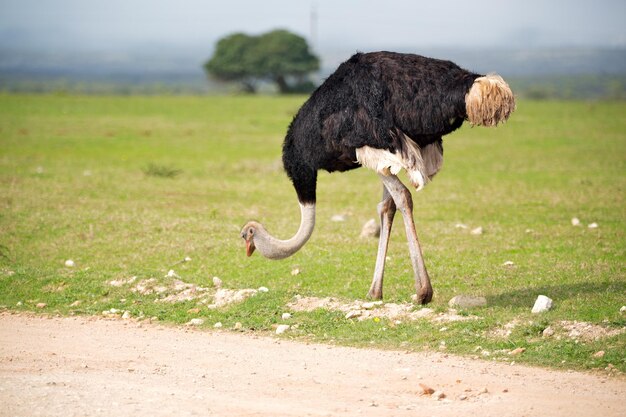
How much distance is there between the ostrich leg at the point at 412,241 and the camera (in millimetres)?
9352

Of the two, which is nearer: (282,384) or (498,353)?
(282,384)

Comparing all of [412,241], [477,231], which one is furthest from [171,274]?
[477,231]

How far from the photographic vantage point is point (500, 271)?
1131cm

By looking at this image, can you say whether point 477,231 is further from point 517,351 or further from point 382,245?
point 517,351

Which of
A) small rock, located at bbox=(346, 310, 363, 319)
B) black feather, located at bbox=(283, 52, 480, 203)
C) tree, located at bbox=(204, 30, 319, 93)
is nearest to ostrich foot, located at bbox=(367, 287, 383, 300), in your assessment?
small rock, located at bbox=(346, 310, 363, 319)

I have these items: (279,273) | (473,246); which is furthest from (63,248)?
(473,246)

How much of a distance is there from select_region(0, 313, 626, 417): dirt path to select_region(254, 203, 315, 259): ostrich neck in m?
1.16

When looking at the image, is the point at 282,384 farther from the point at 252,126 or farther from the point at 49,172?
the point at 252,126

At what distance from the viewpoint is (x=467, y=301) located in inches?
369

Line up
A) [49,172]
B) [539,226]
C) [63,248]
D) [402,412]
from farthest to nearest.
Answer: [49,172]
[539,226]
[63,248]
[402,412]

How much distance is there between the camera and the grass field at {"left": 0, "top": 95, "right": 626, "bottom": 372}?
8852 millimetres

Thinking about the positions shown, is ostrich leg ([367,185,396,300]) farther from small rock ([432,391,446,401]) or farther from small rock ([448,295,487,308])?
small rock ([432,391,446,401])

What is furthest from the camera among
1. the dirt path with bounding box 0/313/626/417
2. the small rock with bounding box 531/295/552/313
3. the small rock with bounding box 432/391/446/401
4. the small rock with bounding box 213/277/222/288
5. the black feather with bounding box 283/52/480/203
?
the small rock with bounding box 213/277/222/288

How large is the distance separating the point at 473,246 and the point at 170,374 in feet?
21.3
